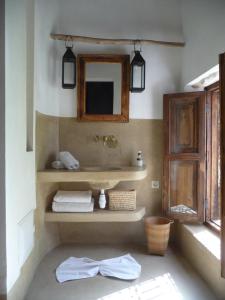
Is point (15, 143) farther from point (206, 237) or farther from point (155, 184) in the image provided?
point (206, 237)

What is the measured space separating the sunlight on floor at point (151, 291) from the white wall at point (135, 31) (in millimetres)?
1852

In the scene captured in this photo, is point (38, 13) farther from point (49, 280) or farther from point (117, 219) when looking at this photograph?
point (49, 280)

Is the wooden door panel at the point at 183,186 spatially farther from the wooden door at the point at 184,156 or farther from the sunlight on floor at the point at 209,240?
the sunlight on floor at the point at 209,240

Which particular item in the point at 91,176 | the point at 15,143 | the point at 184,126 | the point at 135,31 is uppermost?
the point at 135,31

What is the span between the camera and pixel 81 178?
269 centimetres

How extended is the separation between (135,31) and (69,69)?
→ 37.9 inches

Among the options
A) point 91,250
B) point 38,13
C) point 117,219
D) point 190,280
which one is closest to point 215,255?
point 190,280

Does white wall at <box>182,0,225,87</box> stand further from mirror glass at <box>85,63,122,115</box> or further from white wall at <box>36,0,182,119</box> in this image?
mirror glass at <box>85,63,122,115</box>

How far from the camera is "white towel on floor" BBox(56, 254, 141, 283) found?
2397 millimetres

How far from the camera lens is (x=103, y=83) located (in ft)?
10.3

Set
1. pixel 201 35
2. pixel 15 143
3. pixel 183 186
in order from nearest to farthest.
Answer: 1. pixel 15 143
2. pixel 201 35
3. pixel 183 186

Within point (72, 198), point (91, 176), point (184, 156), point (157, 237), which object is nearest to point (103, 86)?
point (91, 176)

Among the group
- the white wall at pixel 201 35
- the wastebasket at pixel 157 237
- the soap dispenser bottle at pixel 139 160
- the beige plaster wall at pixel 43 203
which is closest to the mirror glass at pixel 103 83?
the beige plaster wall at pixel 43 203

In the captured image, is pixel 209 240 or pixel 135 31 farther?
pixel 135 31
